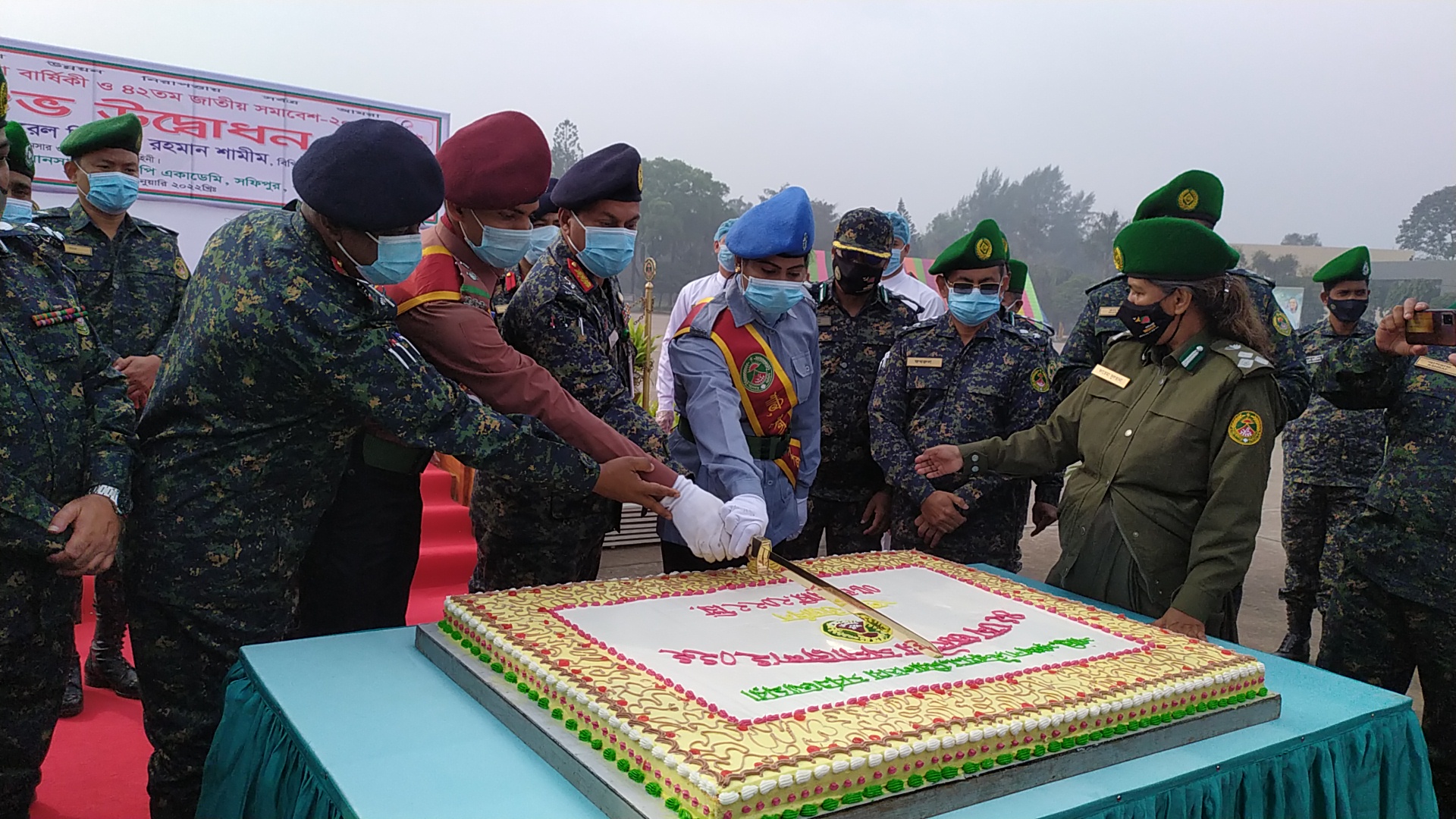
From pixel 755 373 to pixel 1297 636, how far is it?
3.78 m

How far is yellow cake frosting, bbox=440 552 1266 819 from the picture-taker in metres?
1.17

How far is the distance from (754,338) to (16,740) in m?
2.02

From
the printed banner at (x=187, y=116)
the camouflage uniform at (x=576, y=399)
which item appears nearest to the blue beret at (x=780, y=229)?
the camouflage uniform at (x=576, y=399)

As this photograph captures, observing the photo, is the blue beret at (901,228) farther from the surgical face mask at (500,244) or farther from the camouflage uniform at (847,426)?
the surgical face mask at (500,244)

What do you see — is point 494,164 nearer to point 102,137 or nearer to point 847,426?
point 847,426

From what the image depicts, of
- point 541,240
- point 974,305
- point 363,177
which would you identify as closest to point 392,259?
Result: point 363,177

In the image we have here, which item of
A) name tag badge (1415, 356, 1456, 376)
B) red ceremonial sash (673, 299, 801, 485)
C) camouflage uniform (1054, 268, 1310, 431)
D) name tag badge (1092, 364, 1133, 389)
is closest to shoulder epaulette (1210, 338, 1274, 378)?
name tag badge (1092, 364, 1133, 389)

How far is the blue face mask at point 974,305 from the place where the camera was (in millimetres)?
3318

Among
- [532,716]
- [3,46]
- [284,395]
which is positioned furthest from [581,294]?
[3,46]

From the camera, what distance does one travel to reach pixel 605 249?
8.39 feet

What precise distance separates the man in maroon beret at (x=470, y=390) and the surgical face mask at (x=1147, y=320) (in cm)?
124

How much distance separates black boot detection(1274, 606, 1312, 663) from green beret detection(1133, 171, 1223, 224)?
2.50m

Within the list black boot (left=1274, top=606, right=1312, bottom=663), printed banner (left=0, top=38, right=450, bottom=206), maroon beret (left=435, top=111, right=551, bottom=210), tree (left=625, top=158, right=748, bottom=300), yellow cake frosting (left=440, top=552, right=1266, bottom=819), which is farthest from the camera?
tree (left=625, top=158, right=748, bottom=300)

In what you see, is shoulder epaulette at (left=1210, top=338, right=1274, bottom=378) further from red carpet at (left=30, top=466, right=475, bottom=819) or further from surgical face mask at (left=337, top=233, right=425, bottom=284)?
red carpet at (left=30, top=466, right=475, bottom=819)
